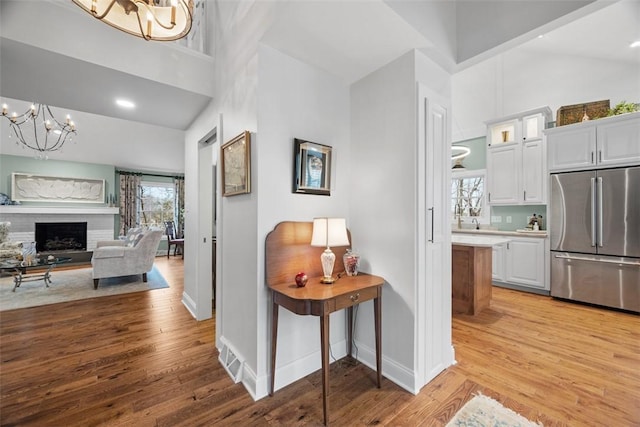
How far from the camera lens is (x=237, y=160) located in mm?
2113

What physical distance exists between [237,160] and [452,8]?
82.7 inches

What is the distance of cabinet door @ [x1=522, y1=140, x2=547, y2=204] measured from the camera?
13.8 feet

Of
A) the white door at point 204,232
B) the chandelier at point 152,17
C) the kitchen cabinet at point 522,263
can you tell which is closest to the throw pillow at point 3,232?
the white door at point 204,232

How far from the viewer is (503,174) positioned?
183 inches

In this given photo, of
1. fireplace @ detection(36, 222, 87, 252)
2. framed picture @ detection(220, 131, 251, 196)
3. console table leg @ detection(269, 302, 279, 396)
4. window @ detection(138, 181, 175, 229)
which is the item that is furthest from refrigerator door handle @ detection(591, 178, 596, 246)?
fireplace @ detection(36, 222, 87, 252)

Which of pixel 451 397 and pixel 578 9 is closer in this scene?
pixel 578 9

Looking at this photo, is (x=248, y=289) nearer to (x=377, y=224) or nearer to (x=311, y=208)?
(x=311, y=208)

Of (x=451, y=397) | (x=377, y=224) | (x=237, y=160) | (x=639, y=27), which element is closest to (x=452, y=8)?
(x=377, y=224)

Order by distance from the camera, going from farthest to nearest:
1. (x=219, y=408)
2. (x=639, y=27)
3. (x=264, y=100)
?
(x=639, y=27)
(x=264, y=100)
(x=219, y=408)

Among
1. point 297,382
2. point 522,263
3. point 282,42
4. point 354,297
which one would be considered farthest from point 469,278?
point 282,42

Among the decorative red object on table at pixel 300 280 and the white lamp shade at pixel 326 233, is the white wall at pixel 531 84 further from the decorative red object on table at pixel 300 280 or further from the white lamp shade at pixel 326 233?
the decorative red object on table at pixel 300 280

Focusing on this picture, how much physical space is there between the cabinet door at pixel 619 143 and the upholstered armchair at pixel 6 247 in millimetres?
9137

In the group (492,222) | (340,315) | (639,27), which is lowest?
(340,315)

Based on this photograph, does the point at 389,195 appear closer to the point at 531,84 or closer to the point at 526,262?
the point at 526,262
